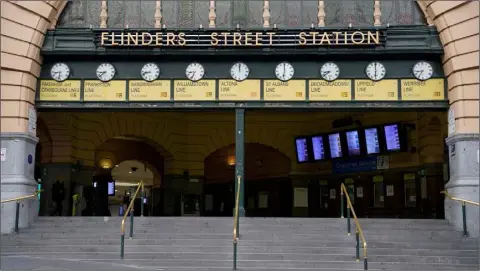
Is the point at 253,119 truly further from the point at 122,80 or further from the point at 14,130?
the point at 14,130

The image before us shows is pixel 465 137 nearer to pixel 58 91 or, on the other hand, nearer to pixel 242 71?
pixel 242 71

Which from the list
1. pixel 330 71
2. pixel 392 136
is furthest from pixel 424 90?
pixel 392 136

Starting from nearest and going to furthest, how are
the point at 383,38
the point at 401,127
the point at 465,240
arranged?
the point at 465,240 → the point at 383,38 → the point at 401,127

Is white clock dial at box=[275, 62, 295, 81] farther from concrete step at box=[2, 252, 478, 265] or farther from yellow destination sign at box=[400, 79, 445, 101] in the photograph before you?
concrete step at box=[2, 252, 478, 265]

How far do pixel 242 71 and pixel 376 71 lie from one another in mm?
4140

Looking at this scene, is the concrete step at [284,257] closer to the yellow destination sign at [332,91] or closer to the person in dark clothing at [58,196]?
the yellow destination sign at [332,91]

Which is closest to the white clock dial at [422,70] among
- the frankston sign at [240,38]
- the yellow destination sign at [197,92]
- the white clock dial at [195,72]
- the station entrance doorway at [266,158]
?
the frankston sign at [240,38]

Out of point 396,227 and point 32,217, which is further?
point 32,217

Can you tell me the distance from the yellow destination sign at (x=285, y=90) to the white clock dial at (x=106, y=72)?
4.83 m

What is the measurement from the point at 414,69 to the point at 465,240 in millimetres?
5739

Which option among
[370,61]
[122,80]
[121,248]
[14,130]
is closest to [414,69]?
[370,61]

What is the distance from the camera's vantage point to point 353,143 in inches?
1069

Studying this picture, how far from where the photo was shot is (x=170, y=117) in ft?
98.7

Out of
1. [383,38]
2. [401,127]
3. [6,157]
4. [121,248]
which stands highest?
[383,38]
